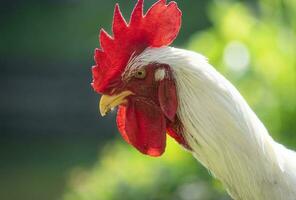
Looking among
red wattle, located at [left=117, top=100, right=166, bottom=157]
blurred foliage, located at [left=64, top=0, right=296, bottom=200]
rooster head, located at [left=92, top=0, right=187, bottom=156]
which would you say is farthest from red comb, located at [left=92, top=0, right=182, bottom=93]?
blurred foliage, located at [left=64, top=0, right=296, bottom=200]

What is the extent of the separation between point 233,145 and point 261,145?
0.13 m

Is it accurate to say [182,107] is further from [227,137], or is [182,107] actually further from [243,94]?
[243,94]

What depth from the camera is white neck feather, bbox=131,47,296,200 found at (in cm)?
348

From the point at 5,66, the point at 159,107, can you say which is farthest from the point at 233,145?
the point at 5,66

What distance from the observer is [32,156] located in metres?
11.3

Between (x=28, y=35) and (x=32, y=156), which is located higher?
(x=28, y=35)

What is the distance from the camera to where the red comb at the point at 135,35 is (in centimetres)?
378

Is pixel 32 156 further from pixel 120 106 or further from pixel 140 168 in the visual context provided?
pixel 120 106

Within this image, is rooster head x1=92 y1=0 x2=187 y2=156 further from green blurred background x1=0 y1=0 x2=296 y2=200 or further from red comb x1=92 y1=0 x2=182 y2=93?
green blurred background x1=0 y1=0 x2=296 y2=200

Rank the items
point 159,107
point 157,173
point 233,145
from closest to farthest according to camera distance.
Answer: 1. point 233,145
2. point 159,107
3. point 157,173

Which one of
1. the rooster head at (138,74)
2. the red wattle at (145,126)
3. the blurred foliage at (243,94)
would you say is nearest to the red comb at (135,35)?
the rooster head at (138,74)

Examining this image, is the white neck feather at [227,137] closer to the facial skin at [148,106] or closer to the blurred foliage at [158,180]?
the facial skin at [148,106]

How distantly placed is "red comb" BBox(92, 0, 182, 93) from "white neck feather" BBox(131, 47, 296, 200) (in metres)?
0.23

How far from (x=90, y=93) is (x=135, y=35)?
8076 millimetres
